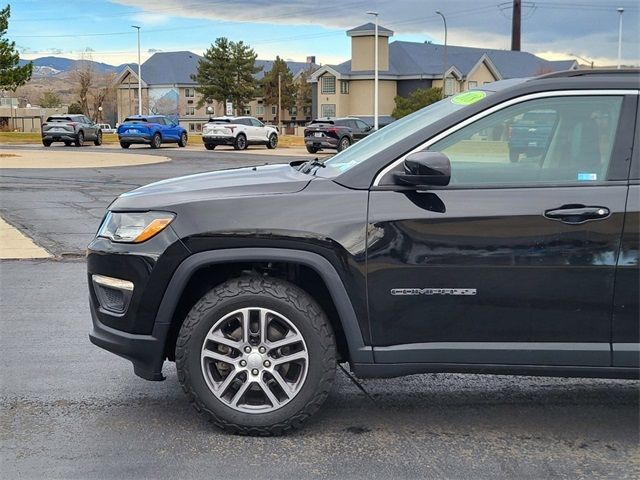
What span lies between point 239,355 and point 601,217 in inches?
79.5

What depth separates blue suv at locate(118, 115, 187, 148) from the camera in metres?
37.5

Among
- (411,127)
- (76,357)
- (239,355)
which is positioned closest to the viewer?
(239,355)

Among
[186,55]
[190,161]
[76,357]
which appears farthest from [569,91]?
[186,55]

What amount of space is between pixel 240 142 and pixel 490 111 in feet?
116

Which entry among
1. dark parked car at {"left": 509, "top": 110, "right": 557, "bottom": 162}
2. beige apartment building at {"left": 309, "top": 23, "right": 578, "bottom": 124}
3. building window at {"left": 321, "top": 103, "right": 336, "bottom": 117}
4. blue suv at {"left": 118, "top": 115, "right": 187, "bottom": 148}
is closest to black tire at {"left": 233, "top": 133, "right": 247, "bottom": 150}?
blue suv at {"left": 118, "top": 115, "right": 187, "bottom": 148}

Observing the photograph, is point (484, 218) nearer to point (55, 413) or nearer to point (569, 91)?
point (569, 91)

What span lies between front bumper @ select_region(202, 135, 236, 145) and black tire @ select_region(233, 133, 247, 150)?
0.22 metres

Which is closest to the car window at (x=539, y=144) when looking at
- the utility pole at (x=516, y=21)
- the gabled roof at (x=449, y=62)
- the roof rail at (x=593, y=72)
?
the roof rail at (x=593, y=72)

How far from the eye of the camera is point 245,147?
39.1 metres

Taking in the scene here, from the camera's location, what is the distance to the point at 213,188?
161 inches

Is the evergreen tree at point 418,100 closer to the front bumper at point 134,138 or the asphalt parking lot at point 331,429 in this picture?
the front bumper at point 134,138

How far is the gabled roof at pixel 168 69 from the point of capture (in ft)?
314

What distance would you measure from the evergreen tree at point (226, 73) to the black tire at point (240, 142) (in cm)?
4674

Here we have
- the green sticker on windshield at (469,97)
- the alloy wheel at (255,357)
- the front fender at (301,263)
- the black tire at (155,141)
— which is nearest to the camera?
the front fender at (301,263)
